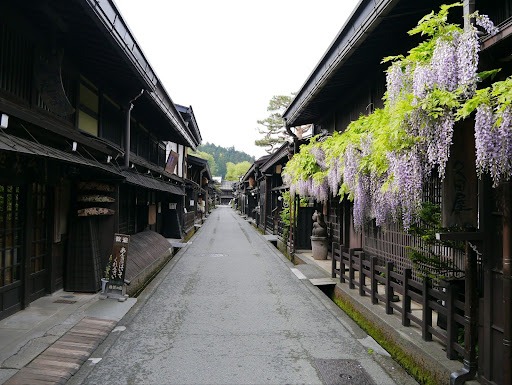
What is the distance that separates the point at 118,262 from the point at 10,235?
226cm

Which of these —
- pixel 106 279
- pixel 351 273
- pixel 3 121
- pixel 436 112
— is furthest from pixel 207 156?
pixel 436 112

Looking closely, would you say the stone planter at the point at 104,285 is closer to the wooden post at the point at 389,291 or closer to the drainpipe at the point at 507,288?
the wooden post at the point at 389,291

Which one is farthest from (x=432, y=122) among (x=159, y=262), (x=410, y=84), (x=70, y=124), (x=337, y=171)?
(x=159, y=262)

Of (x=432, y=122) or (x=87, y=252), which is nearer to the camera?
(x=432, y=122)

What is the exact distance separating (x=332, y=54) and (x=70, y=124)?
6155 mm

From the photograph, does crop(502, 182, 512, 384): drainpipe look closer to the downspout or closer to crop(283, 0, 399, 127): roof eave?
the downspout

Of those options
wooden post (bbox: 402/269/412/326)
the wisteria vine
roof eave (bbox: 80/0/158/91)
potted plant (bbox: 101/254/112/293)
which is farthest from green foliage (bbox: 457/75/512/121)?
potted plant (bbox: 101/254/112/293)

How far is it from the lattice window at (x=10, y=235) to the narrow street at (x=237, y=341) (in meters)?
2.28

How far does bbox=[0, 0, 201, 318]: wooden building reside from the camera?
599 cm

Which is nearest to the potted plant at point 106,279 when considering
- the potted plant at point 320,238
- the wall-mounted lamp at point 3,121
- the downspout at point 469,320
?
the wall-mounted lamp at point 3,121

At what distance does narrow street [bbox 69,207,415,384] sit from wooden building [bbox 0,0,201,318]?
7.00 feet

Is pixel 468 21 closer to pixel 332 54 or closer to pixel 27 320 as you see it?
pixel 332 54

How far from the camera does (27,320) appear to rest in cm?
677

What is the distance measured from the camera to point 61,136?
6.46 meters
